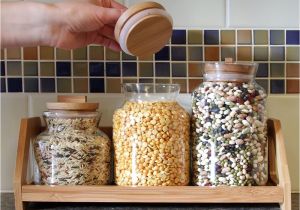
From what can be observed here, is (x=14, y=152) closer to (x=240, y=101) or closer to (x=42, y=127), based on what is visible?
(x=42, y=127)

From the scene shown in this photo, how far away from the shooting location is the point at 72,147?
2.34 ft

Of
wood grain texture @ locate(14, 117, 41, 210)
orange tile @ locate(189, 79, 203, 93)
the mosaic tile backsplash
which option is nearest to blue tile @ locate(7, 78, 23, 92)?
the mosaic tile backsplash

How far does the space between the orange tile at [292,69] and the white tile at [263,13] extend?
0.08m

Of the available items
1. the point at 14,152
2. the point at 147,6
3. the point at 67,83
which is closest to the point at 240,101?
the point at 147,6

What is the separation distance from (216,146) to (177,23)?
280 millimetres

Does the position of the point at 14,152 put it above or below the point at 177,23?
below

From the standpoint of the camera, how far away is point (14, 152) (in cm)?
89

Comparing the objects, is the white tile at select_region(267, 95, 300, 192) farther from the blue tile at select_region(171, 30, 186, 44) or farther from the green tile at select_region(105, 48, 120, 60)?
the green tile at select_region(105, 48, 120, 60)

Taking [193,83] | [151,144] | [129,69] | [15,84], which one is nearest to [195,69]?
[193,83]

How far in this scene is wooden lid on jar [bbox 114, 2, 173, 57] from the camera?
0.61 meters

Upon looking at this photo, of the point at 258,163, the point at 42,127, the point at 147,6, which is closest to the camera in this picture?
the point at 147,6

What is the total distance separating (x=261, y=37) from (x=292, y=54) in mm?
69

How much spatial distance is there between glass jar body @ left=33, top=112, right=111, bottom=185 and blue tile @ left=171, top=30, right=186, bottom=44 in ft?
0.77

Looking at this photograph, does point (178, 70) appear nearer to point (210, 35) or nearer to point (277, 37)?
point (210, 35)
